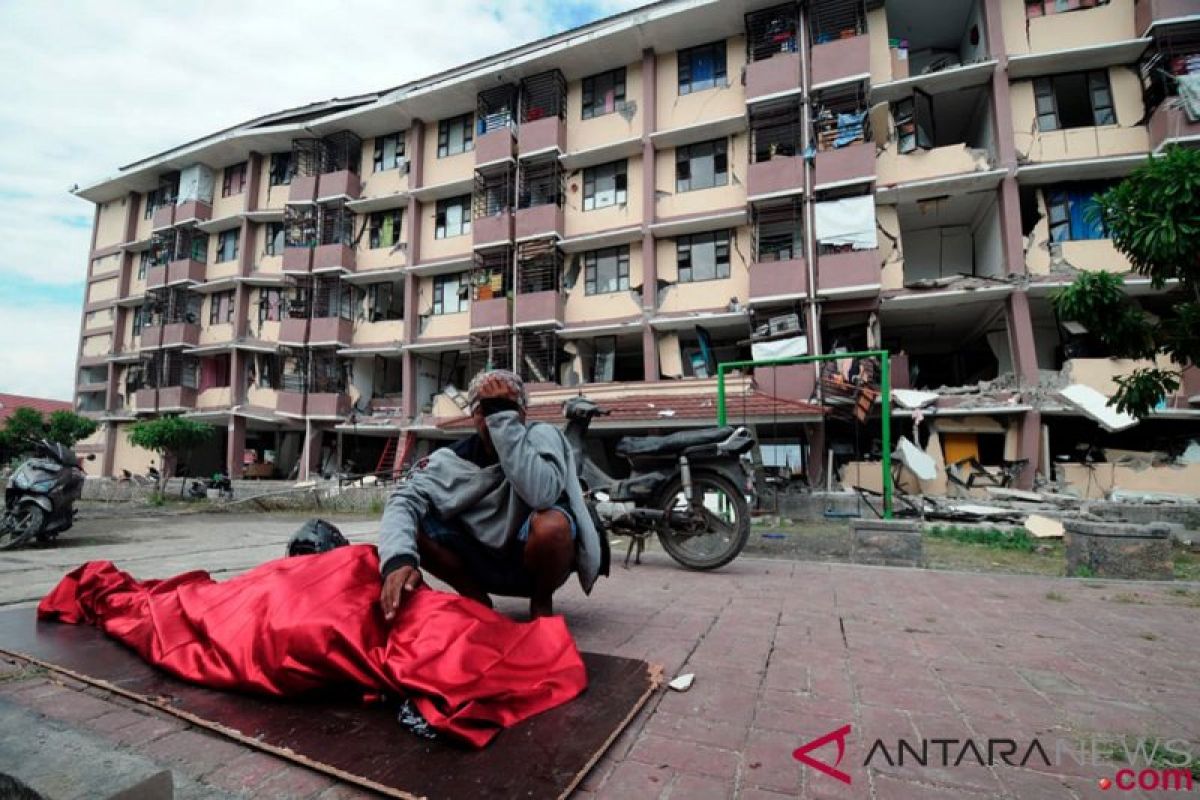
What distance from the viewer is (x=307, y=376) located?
19828mm

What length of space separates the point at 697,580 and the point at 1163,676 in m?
2.39

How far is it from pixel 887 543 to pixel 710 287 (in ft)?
35.4

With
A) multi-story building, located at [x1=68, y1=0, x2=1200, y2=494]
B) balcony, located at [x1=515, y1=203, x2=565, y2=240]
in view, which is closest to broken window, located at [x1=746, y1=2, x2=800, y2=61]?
multi-story building, located at [x1=68, y1=0, x2=1200, y2=494]

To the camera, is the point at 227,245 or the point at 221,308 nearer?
the point at 221,308

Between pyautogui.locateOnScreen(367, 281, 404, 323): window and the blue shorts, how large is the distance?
63.3 ft

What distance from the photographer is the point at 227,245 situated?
76.6 ft

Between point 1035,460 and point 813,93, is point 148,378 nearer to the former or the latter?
point 813,93

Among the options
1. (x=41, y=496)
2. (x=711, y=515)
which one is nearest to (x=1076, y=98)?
(x=711, y=515)

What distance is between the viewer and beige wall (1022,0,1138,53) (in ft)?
40.1

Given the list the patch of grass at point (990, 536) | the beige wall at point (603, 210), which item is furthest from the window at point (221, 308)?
the patch of grass at point (990, 536)

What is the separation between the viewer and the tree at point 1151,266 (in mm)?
5367

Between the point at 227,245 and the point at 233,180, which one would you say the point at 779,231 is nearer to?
the point at 227,245

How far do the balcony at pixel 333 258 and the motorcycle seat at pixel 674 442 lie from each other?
18.3 meters

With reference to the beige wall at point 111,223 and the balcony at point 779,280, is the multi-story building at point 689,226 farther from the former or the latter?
the beige wall at point 111,223
